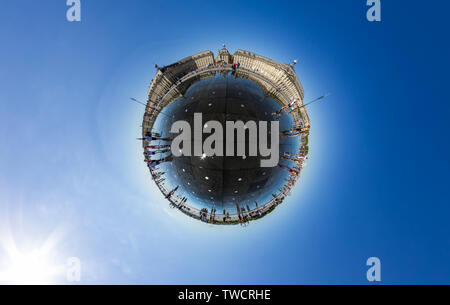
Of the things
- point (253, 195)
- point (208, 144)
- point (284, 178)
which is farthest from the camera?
point (284, 178)

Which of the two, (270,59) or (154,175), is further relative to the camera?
(270,59)

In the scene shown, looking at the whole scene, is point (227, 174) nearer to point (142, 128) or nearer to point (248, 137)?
Result: point (248, 137)

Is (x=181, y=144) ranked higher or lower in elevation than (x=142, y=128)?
lower
